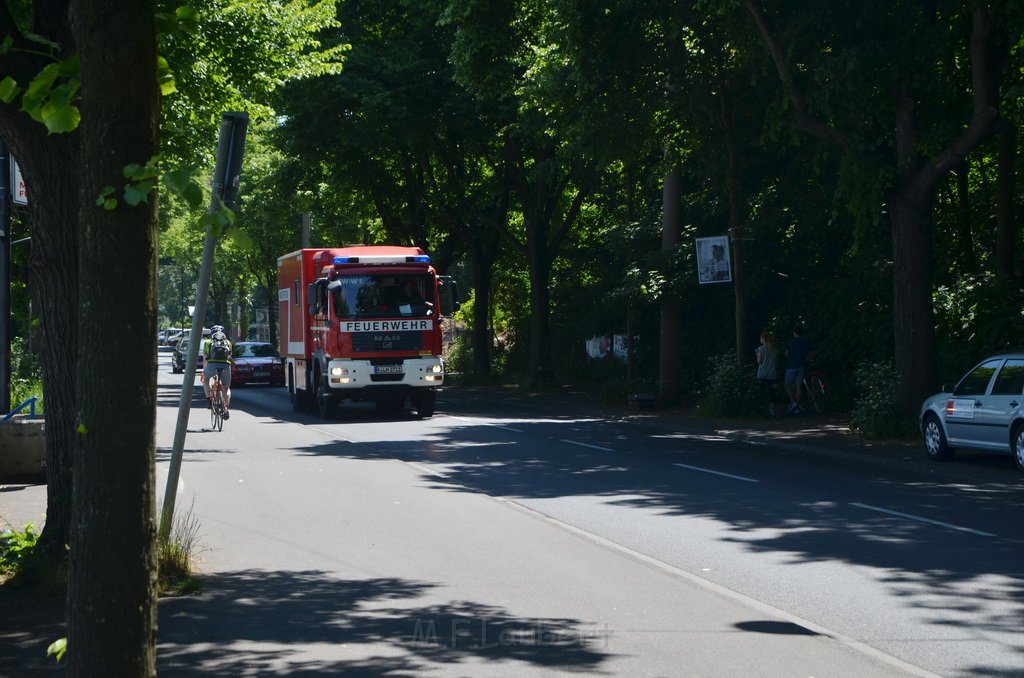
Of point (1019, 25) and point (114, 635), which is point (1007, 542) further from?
point (1019, 25)

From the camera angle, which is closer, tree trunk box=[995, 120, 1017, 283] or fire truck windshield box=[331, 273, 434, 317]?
tree trunk box=[995, 120, 1017, 283]

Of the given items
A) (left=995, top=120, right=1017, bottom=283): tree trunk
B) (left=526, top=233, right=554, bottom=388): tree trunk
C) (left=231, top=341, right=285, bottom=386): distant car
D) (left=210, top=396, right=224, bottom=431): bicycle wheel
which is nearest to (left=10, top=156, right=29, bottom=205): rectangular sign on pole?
(left=210, top=396, right=224, bottom=431): bicycle wheel

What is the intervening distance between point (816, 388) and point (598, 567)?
18186 mm

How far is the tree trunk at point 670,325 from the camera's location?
27594 mm

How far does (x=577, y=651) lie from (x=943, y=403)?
11636 mm

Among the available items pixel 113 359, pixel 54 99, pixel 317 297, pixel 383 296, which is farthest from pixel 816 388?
pixel 113 359

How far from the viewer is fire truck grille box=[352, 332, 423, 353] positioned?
82.1ft

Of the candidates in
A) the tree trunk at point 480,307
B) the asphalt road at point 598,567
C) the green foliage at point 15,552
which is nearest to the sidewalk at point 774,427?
the asphalt road at point 598,567

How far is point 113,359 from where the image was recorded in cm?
391

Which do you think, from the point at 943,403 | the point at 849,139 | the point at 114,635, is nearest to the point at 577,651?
the point at 114,635

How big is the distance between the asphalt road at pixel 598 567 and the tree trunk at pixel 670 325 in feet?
33.4

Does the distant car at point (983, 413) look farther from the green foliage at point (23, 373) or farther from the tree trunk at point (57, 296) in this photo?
the green foliage at point (23, 373)

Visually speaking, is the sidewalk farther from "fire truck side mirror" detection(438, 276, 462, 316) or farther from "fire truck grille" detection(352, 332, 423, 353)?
"fire truck grille" detection(352, 332, 423, 353)

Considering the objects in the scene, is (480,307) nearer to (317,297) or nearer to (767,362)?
(317,297)
